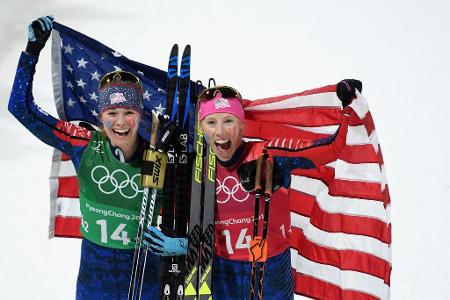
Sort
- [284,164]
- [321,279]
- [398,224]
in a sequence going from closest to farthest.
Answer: [284,164] → [321,279] → [398,224]

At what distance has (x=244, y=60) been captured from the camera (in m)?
13.2

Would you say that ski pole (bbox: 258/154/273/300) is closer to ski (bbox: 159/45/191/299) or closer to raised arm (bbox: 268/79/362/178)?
raised arm (bbox: 268/79/362/178)

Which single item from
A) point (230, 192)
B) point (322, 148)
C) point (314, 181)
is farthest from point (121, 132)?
point (314, 181)

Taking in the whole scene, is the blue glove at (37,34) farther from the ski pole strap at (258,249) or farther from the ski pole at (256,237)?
the ski pole strap at (258,249)

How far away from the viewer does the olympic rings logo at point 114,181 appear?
4.39m

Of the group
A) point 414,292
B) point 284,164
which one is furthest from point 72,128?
point 414,292

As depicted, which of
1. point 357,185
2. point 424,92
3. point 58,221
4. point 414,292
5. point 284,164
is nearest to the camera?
point 284,164

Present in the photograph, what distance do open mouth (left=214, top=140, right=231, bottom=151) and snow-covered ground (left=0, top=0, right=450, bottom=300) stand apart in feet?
11.5

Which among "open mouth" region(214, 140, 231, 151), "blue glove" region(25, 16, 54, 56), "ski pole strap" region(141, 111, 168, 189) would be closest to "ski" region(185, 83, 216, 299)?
"open mouth" region(214, 140, 231, 151)

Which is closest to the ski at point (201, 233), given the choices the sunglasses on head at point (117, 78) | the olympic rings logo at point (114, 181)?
the olympic rings logo at point (114, 181)

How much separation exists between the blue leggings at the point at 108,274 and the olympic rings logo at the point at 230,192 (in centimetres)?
79

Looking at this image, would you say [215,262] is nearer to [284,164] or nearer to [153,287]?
[153,287]

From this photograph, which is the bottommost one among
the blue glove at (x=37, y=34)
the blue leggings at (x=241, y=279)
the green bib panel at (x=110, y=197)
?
the blue leggings at (x=241, y=279)

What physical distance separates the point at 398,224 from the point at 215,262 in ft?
14.1
